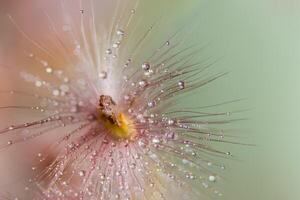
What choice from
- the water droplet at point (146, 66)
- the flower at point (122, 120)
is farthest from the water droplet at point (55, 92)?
the water droplet at point (146, 66)

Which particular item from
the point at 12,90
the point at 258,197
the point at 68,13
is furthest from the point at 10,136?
the point at 258,197

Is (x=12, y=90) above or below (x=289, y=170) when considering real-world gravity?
above

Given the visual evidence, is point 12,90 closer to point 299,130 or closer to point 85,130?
point 85,130

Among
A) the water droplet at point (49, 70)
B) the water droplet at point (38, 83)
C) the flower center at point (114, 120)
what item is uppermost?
the water droplet at point (49, 70)

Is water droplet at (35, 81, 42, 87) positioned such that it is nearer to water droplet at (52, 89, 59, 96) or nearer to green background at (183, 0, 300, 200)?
water droplet at (52, 89, 59, 96)

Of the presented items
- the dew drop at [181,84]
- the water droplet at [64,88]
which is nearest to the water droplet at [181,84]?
the dew drop at [181,84]

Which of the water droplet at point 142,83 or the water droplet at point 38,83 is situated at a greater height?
the water droplet at point 38,83

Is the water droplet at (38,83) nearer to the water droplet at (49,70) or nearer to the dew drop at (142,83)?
the water droplet at (49,70)
